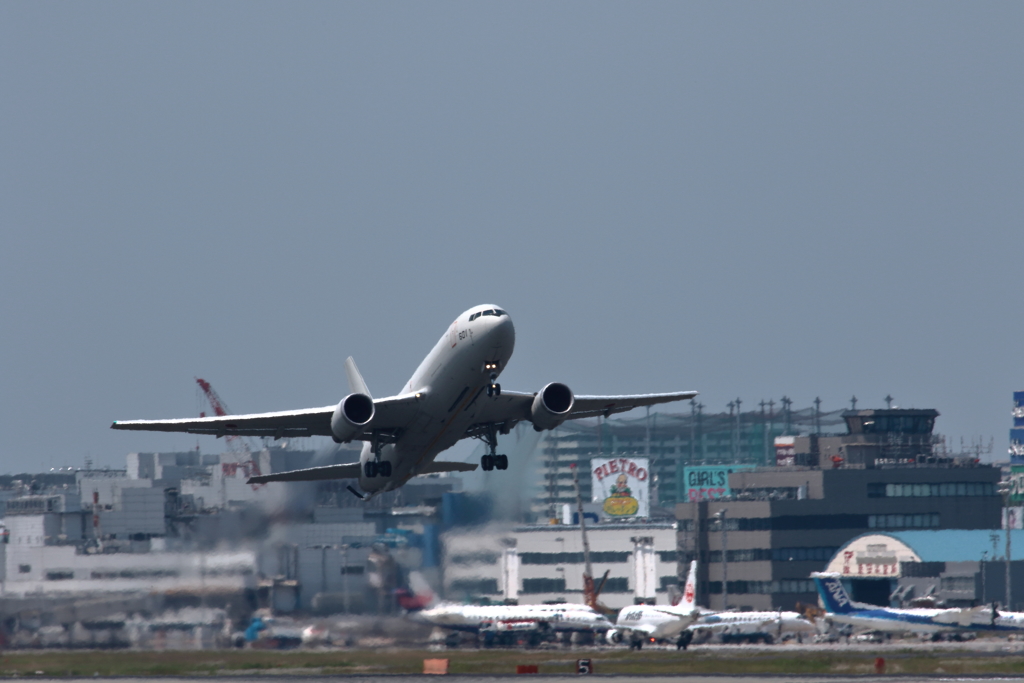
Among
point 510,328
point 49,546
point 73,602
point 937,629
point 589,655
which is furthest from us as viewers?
point 937,629

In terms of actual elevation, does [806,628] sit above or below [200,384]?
below

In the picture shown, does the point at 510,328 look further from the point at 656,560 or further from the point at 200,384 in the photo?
the point at 200,384

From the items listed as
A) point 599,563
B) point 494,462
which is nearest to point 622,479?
point 599,563

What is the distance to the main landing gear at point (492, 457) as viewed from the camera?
5006 cm

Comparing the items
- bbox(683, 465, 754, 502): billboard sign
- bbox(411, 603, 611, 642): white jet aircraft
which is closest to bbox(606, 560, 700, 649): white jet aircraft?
bbox(411, 603, 611, 642): white jet aircraft

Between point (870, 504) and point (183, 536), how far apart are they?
9358 centimetres

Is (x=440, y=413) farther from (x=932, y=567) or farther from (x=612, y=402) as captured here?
(x=932, y=567)

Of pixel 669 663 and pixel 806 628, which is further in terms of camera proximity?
pixel 806 628

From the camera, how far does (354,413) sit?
4575 cm

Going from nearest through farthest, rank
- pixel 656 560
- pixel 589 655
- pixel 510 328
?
pixel 510 328, pixel 589 655, pixel 656 560

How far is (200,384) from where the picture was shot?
174 metres

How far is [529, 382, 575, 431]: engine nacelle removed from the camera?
46750mm

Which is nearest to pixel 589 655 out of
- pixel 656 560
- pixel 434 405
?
pixel 434 405

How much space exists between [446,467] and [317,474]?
529cm
